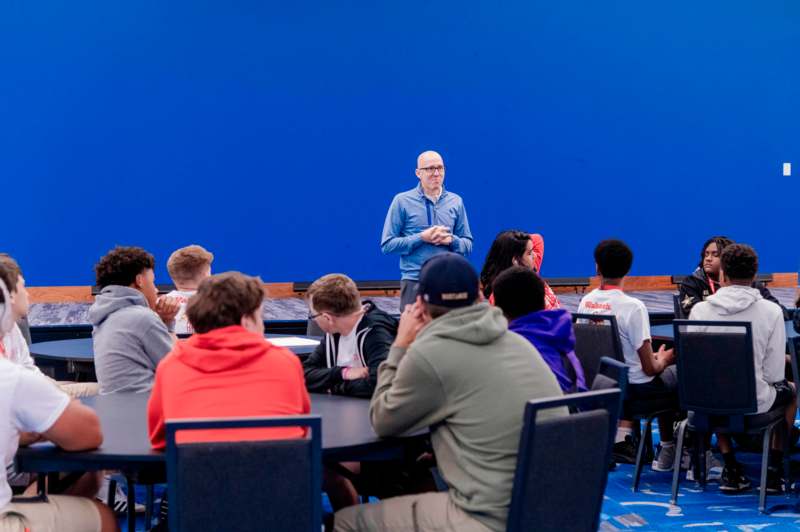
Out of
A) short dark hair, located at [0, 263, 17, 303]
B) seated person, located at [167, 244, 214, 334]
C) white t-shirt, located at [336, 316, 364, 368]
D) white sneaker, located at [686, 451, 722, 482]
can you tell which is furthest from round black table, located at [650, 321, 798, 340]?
short dark hair, located at [0, 263, 17, 303]

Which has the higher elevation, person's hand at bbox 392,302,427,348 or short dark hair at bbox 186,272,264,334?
short dark hair at bbox 186,272,264,334

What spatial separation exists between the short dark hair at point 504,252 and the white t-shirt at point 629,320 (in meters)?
0.43

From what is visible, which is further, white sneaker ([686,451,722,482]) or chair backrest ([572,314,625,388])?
white sneaker ([686,451,722,482])

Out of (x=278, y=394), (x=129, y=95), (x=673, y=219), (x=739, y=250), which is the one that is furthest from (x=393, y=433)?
(x=673, y=219)

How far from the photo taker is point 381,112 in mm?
11414

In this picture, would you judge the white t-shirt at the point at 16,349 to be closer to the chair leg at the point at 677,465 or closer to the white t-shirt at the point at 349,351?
the white t-shirt at the point at 349,351

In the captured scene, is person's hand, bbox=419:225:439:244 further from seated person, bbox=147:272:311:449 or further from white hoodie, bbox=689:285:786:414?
seated person, bbox=147:272:311:449

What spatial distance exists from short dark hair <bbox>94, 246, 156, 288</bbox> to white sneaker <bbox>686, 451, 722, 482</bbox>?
9.37 feet

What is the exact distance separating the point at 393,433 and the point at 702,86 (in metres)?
10.6

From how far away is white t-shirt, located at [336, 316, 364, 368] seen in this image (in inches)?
138

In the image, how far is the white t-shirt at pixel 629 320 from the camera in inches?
187

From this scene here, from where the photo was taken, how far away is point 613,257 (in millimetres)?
4805

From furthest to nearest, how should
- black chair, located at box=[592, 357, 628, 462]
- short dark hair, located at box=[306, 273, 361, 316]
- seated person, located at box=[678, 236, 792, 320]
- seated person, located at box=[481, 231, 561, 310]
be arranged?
seated person, located at box=[678, 236, 792, 320]
seated person, located at box=[481, 231, 561, 310]
short dark hair, located at box=[306, 273, 361, 316]
black chair, located at box=[592, 357, 628, 462]

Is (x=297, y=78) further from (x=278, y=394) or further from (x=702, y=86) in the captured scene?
(x=278, y=394)
